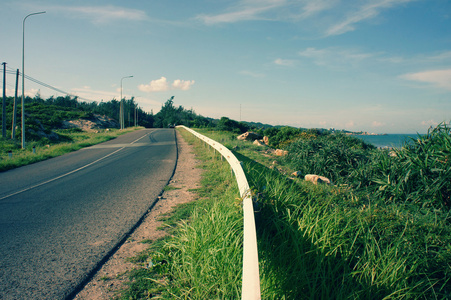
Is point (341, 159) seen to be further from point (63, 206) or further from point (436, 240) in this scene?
point (63, 206)

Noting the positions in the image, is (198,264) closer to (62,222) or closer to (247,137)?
(62,222)

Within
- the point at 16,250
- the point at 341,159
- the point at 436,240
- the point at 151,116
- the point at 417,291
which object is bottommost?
the point at 16,250

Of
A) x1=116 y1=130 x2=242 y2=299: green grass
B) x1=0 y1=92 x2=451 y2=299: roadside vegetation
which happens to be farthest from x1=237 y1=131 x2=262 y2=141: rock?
x1=116 y1=130 x2=242 y2=299: green grass

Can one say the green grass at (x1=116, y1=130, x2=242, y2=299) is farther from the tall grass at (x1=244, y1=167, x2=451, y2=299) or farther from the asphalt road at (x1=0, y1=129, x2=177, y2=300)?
the asphalt road at (x1=0, y1=129, x2=177, y2=300)

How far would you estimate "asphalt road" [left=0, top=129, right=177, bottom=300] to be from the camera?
3.06m

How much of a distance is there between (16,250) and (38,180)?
230 inches

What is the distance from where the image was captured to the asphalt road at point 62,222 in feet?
10.0

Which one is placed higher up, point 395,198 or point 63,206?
point 395,198

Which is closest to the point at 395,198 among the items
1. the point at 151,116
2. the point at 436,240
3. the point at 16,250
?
the point at 436,240

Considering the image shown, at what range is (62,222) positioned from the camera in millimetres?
4742

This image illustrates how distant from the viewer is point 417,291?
100.0 inches

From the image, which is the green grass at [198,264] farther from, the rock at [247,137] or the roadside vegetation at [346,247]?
the rock at [247,137]

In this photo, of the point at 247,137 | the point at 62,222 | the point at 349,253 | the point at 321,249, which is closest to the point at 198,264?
the point at 321,249

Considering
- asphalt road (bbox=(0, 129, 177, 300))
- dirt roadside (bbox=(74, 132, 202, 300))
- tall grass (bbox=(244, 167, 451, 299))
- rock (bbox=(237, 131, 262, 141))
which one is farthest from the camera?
rock (bbox=(237, 131, 262, 141))
